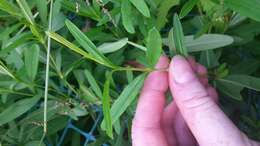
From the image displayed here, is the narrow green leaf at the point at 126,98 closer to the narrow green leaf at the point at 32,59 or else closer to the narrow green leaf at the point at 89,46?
the narrow green leaf at the point at 89,46

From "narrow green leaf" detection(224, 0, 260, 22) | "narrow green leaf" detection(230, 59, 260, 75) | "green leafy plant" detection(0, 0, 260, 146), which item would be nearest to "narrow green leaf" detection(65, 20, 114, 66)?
"green leafy plant" detection(0, 0, 260, 146)

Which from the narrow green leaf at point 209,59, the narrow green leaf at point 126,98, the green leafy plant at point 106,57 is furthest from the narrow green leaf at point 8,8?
the narrow green leaf at point 209,59

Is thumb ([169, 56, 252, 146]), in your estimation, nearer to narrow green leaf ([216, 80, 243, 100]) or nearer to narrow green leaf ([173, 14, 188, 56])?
narrow green leaf ([173, 14, 188, 56])

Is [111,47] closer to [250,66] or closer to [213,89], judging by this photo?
[213,89]

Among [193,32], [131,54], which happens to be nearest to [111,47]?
[131,54]

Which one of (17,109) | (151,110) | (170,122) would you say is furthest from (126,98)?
(17,109)
